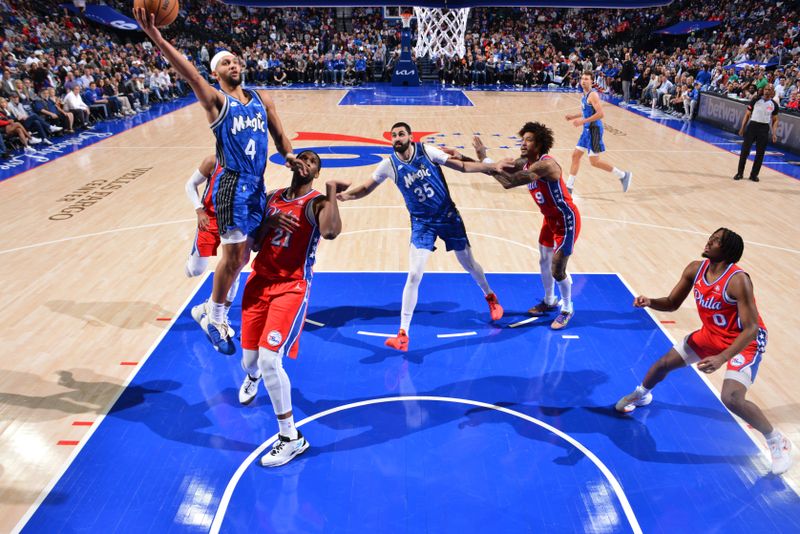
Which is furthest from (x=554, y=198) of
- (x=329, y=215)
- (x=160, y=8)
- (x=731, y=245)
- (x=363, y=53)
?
(x=363, y=53)

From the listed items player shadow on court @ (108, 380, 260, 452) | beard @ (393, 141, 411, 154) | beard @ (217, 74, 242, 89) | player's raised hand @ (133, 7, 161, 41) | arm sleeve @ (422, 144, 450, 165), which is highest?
player's raised hand @ (133, 7, 161, 41)

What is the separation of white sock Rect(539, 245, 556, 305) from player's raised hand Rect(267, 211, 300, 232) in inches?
104

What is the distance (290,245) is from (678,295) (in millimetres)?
2499

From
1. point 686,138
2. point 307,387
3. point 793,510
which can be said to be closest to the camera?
point 793,510

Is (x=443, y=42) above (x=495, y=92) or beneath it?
above

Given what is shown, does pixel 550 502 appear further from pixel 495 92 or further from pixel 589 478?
pixel 495 92

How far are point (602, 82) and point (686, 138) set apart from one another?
10824 mm

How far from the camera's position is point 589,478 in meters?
3.81

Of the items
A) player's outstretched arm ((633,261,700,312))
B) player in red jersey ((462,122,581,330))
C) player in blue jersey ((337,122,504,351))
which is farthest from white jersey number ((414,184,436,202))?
player's outstretched arm ((633,261,700,312))

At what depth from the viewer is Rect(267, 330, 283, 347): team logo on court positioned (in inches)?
147

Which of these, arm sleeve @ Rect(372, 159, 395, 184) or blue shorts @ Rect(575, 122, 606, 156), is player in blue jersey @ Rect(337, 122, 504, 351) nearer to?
arm sleeve @ Rect(372, 159, 395, 184)

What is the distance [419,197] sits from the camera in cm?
514

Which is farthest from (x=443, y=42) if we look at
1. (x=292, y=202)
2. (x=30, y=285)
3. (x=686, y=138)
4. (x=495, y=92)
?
(x=292, y=202)

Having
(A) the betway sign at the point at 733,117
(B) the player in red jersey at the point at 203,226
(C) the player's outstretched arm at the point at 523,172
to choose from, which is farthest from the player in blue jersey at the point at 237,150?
(A) the betway sign at the point at 733,117
